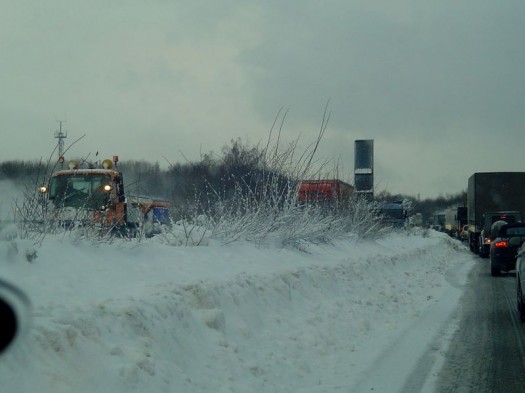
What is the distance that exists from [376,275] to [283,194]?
3.26 meters

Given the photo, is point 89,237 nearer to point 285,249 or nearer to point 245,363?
point 245,363

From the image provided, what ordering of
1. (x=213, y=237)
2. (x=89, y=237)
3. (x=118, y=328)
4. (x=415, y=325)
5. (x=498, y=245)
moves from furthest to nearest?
1. (x=498, y=245)
2. (x=213, y=237)
3. (x=415, y=325)
4. (x=89, y=237)
5. (x=118, y=328)

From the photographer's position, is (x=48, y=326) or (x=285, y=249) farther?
(x=285, y=249)

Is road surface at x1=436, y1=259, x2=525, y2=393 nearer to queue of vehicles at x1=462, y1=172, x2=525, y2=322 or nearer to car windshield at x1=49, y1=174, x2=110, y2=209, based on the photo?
car windshield at x1=49, y1=174, x2=110, y2=209

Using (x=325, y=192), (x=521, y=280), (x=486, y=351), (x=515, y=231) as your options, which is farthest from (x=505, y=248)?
(x=486, y=351)

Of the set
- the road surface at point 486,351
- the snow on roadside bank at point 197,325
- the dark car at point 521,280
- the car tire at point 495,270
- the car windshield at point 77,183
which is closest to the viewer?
the snow on roadside bank at point 197,325

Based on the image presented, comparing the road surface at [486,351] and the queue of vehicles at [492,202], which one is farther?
the queue of vehicles at [492,202]

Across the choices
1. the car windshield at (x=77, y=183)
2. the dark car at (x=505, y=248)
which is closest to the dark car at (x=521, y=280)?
the car windshield at (x=77, y=183)

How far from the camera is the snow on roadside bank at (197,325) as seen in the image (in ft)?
19.2

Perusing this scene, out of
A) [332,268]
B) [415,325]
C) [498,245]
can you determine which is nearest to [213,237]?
[332,268]

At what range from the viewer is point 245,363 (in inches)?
304

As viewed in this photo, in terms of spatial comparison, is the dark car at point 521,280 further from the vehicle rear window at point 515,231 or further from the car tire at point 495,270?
the car tire at point 495,270

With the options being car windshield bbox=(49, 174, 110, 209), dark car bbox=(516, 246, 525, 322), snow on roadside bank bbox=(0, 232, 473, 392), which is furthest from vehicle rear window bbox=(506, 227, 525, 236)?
car windshield bbox=(49, 174, 110, 209)

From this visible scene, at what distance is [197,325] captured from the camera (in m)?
7.82
